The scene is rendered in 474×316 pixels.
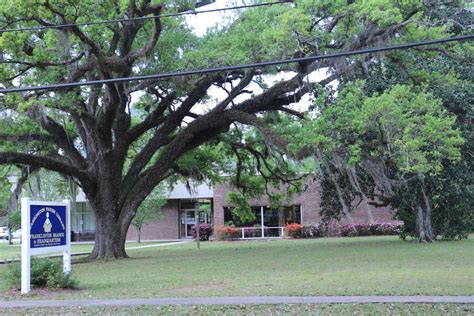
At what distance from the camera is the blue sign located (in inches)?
533

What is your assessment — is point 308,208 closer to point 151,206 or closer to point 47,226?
point 151,206

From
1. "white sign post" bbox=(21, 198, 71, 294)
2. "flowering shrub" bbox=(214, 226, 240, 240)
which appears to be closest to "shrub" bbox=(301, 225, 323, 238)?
"flowering shrub" bbox=(214, 226, 240, 240)

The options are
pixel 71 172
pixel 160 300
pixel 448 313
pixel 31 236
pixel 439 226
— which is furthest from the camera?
pixel 439 226

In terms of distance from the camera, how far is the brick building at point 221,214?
45206 millimetres

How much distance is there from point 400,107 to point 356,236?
24.1 meters

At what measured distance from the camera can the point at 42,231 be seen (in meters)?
13.9

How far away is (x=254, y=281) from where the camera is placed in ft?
46.3

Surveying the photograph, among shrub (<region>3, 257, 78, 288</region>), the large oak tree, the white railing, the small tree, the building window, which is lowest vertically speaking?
the white railing

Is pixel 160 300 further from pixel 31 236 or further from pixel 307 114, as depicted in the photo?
pixel 307 114

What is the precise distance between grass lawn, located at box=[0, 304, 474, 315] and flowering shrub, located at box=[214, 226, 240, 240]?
3355cm

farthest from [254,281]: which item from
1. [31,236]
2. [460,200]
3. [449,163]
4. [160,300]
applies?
[460,200]

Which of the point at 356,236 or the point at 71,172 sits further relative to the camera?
the point at 356,236

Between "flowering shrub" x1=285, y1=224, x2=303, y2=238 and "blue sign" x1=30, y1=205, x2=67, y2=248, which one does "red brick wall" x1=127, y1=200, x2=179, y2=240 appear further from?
"blue sign" x1=30, y1=205, x2=67, y2=248

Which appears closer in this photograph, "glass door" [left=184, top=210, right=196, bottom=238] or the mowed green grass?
the mowed green grass
